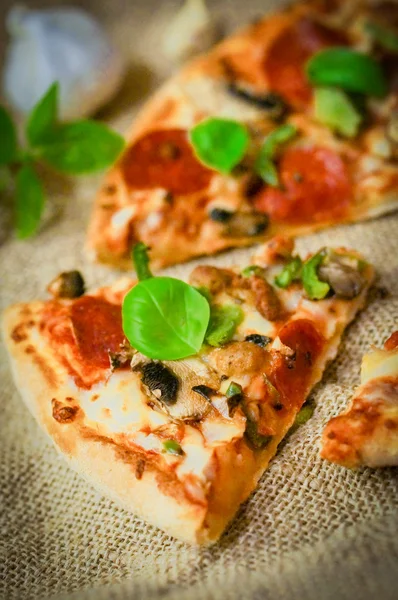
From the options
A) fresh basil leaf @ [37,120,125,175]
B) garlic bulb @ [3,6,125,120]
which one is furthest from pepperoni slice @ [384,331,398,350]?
garlic bulb @ [3,6,125,120]

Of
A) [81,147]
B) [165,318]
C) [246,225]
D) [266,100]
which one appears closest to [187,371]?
[165,318]

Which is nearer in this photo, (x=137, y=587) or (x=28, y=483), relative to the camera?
(x=137, y=587)

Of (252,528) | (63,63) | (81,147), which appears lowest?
(252,528)

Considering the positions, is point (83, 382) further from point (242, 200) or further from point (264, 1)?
point (264, 1)

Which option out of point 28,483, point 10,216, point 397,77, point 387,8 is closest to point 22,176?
point 10,216

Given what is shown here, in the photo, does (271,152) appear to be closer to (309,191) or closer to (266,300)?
(309,191)

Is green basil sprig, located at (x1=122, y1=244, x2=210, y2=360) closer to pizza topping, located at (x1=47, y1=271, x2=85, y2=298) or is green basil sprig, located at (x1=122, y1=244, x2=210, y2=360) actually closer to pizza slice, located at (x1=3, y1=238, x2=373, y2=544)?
pizza slice, located at (x1=3, y1=238, x2=373, y2=544)
